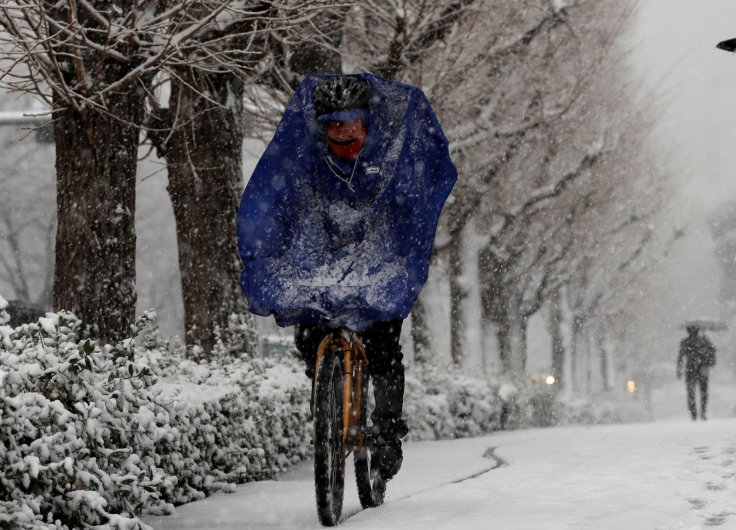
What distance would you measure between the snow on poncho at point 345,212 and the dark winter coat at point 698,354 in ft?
48.9

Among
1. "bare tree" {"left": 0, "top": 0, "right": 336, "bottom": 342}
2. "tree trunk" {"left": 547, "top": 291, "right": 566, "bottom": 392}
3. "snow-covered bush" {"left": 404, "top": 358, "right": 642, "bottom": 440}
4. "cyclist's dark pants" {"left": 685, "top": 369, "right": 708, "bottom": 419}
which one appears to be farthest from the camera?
"tree trunk" {"left": 547, "top": 291, "right": 566, "bottom": 392}

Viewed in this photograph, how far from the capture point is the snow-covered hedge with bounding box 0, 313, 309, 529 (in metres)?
3.77

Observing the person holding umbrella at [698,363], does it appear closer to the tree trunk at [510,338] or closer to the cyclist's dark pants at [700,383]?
the cyclist's dark pants at [700,383]

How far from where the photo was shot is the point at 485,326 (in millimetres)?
26125

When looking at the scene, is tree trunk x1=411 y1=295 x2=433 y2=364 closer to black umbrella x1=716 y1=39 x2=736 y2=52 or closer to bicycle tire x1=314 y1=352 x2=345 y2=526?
black umbrella x1=716 y1=39 x2=736 y2=52

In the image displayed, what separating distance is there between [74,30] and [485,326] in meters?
20.7

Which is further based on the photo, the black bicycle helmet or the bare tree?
the bare tree

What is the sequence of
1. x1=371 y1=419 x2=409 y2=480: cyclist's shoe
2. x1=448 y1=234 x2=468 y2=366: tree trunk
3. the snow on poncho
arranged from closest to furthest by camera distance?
A: the snow on poncho, x1=371 y1=419 x2=409 y2=480: cyclist's shoe, x1=448 y1=234 x2=468 y2=366: tree trunk

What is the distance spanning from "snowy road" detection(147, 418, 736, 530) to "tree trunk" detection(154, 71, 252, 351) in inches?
89.2

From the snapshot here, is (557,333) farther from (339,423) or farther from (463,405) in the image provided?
(339,423)

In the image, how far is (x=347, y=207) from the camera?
5.16m

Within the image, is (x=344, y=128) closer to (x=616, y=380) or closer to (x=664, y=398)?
(x=616, y=380)

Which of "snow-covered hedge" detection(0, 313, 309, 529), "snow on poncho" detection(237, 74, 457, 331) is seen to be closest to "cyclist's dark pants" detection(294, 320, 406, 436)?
"snow on poncho" detection(237, 74, 457, 331)

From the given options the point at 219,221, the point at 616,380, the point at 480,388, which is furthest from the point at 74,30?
the point at 616,380
